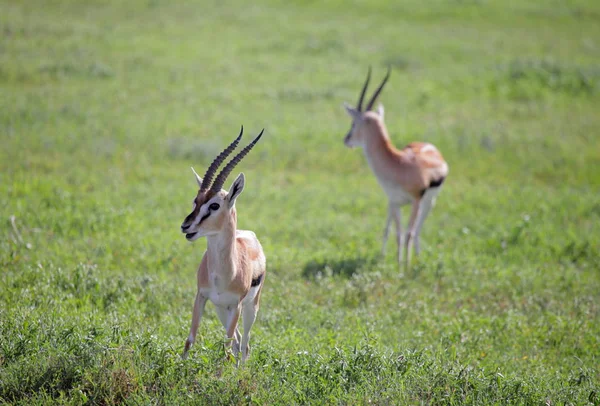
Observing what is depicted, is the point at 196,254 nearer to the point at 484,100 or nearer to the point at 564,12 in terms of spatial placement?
the point at 484,100

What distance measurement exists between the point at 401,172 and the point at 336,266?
65.4 inches

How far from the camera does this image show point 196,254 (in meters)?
8.82

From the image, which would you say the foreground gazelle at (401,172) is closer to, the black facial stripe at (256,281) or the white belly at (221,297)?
the black facial stripe at (256,281)

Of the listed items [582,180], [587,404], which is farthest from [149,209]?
[582,180]

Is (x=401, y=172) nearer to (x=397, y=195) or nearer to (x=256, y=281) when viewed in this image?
(x=397, y=195)

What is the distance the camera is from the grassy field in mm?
5359

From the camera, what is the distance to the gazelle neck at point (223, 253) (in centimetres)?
540

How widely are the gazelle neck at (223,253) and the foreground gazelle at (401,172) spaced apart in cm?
432

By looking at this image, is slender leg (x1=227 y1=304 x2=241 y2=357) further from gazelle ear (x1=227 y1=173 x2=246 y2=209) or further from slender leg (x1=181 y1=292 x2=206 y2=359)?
gazelle ear (x1=227 y1=173 x2=246 y2=209)

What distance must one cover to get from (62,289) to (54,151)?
5.60 m

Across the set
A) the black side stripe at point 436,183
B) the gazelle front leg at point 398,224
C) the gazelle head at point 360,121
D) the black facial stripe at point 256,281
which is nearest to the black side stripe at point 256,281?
the black facial stripe at point 256,281

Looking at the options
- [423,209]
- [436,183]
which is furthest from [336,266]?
[436,183]

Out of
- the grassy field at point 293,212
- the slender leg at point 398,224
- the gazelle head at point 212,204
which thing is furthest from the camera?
the slender leg at point 398,224

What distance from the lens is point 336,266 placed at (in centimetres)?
884
